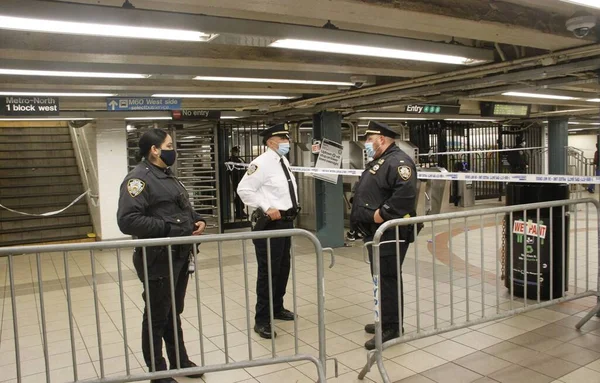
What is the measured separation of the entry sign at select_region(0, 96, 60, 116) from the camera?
609cm

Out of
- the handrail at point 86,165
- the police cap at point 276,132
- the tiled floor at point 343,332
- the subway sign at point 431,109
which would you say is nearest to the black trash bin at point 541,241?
the tiled floor at point 343,332

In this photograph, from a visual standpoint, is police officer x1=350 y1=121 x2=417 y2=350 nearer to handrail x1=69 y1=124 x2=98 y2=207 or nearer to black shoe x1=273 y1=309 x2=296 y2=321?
black shoe x1=273 y1=309 x2=296 y2=321

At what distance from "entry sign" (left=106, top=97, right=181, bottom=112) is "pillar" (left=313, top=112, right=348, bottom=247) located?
102 inches

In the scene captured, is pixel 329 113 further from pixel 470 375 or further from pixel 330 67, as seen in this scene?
pixel 470 375

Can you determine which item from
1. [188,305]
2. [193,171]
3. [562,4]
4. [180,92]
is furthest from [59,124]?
[562,4]

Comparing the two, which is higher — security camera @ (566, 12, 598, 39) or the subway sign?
security camera @ (566, 12, 598, 39)

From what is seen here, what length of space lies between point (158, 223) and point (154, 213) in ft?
0.40

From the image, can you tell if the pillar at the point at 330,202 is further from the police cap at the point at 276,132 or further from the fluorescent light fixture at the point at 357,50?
the police cap at the point at 276,132

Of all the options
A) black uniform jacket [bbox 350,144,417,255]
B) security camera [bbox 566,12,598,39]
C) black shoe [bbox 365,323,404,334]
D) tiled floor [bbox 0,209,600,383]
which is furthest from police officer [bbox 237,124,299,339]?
security camera [bbox 566,12,598,39]

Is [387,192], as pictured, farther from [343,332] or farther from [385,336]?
[343,332]

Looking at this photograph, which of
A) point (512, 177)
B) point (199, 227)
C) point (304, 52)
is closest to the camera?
point (199, 227)

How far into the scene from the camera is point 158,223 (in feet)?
10.6

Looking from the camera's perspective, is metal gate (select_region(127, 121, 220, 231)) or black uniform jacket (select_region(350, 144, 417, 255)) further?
metal gate (select_region(127, 121, 220, 231))

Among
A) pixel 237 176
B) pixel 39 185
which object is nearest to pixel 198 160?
pixel 237 176
